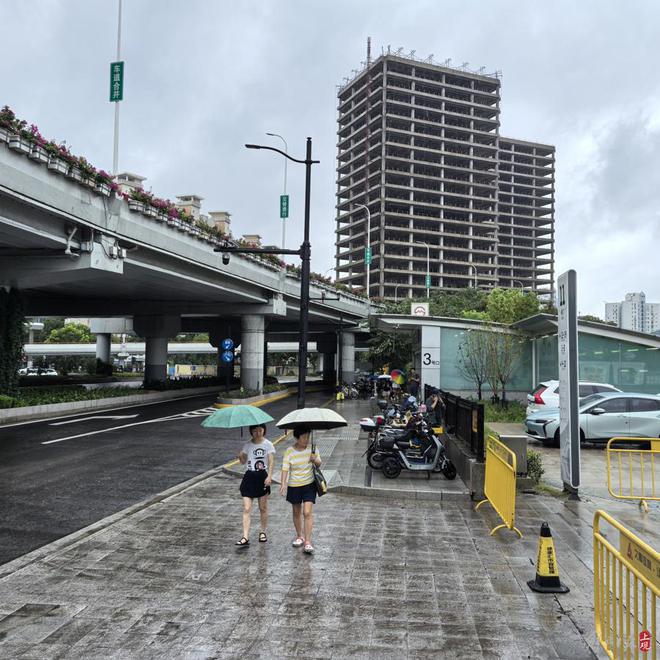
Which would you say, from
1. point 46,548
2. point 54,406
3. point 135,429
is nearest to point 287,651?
point 46,548

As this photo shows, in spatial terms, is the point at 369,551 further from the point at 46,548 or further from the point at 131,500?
the point at 131,500

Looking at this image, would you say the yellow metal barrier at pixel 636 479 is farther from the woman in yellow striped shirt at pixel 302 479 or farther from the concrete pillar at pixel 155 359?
the concrete pillar at pixel 155 359

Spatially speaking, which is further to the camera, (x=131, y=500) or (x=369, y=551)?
(x=131, y=500)

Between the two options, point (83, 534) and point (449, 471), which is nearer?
point (83, 534)


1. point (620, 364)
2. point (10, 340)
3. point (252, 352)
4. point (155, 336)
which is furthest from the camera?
point (155, 336)

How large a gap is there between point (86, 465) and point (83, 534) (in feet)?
17.7

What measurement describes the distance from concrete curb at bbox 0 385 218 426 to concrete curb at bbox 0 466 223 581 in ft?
42.1

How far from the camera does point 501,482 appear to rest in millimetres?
8094

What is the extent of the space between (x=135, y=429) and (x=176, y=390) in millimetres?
17656

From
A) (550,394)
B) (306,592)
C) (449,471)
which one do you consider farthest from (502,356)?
(306,592)

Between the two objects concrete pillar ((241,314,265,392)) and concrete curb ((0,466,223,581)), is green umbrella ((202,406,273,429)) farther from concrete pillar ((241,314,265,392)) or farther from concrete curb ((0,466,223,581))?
concrete pillar ((241,314,265,392))

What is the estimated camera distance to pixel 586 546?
7.25 meters

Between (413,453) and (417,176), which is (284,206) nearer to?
(413,453)

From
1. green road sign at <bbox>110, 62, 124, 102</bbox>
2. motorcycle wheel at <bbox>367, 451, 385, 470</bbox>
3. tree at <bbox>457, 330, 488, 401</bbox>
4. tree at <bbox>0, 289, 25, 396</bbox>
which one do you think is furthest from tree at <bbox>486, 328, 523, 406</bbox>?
tree at <bbox>0, 289, 25, 396</bbox>
